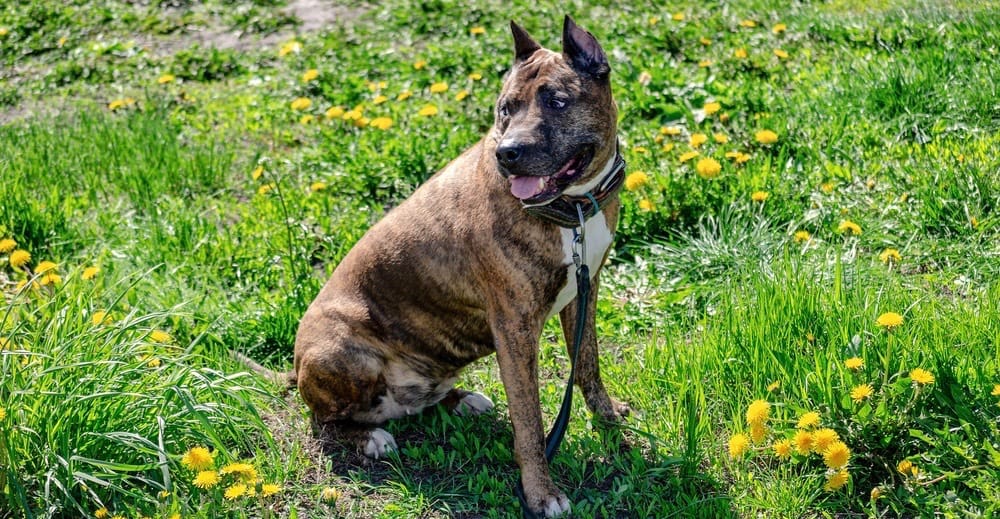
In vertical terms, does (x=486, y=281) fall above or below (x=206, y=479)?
above

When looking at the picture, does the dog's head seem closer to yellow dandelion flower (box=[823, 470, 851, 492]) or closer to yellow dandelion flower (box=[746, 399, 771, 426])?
yellow dandelion flower (box=[746, 399, 771, 426])

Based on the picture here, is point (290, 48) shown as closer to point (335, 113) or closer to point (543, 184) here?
point (335, 113)

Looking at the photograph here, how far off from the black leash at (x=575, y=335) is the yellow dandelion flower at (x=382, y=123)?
2565mm

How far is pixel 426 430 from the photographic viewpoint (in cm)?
413

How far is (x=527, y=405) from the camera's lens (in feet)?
11.8

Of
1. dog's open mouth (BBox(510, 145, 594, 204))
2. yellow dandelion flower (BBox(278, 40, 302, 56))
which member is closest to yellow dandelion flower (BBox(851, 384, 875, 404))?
dog's open mouth (BBox(510, 145, 594, 204))

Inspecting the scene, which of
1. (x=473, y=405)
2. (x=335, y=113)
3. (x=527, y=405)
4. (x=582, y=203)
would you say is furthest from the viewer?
(x=335, y=113)

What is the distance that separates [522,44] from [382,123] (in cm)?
265

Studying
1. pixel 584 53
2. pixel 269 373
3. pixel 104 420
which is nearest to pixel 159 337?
pixel 269 373

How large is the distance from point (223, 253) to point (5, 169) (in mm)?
1455

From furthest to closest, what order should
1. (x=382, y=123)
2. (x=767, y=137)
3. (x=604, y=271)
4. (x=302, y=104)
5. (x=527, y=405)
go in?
(x=302, y=104), (x=382, y=123), (x=767, y=137), (x=604, y=271), (x=527, y=405)

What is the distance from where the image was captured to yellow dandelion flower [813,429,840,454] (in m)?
3.22

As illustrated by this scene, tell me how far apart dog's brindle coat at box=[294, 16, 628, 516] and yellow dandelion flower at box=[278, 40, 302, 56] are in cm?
408

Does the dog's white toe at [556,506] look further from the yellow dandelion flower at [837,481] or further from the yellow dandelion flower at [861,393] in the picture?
the yellow dandelion flower at [861,393]
